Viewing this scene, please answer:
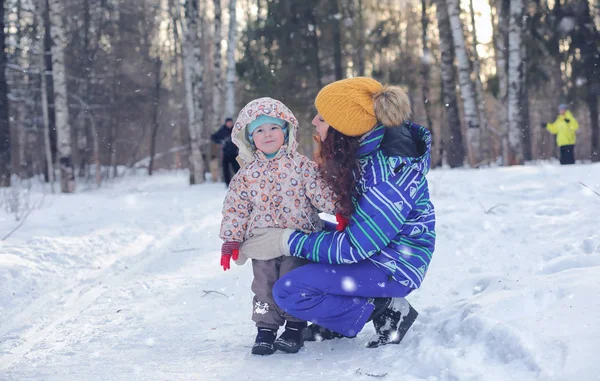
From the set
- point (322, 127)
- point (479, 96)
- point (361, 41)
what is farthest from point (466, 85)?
point (322, 127)

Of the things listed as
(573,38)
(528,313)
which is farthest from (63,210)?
(573,38)

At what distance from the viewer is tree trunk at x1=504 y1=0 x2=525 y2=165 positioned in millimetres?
15914

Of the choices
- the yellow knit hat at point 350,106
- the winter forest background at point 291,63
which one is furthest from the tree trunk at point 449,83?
the yellow knit hat at point 350,106

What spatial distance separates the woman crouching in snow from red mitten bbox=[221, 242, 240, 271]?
0.09 m

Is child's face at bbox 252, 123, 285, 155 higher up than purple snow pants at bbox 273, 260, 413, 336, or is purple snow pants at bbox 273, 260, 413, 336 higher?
child's face at bbox 252, 123, 285, 155

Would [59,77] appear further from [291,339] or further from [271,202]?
[291,339]

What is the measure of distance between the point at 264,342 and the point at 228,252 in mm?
564

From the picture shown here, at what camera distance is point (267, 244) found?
11.8 ft

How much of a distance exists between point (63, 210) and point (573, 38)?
16489 millimetres

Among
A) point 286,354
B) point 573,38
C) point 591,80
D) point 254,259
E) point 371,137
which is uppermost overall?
point 573,38

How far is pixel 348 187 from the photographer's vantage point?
347 cm

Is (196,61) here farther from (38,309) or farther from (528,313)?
(528,313)

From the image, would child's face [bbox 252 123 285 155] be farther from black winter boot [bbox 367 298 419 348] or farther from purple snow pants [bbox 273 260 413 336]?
black winter boot [bbox 367 298 419 348]

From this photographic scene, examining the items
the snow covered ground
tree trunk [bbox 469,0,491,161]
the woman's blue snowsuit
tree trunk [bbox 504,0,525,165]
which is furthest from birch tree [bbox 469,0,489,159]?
the woman's blue snowsuit
